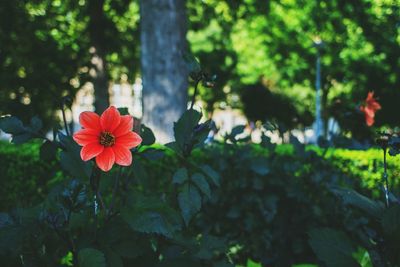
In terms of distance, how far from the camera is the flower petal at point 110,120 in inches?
73.5

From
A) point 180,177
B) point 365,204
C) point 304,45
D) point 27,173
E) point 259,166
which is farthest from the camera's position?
point 304,45

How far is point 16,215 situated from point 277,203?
8.15 feet

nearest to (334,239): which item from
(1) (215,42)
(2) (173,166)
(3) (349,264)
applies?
(3) (349,264)

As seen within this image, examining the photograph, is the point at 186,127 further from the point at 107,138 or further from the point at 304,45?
the point at 304,45

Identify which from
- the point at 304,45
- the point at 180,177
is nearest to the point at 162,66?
the point at 180,177

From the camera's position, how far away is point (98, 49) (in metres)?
12.2

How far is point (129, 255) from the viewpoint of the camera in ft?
5.82

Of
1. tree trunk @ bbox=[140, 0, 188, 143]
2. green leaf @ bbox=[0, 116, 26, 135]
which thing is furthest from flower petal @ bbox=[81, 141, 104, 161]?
tree trunk @ bbox=[140, 0, 188, 143]

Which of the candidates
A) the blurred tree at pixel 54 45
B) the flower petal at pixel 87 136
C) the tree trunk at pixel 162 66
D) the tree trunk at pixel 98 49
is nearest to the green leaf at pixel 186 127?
the flower petal at pixel 87 136

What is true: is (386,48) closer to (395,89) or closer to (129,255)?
(395,89)

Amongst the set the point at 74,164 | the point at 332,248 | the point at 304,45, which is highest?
the point at 304,45

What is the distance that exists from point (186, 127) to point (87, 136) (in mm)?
530

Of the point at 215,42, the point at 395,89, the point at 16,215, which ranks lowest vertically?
the point at 16,215

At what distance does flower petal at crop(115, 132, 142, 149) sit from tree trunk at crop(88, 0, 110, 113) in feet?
32.9
